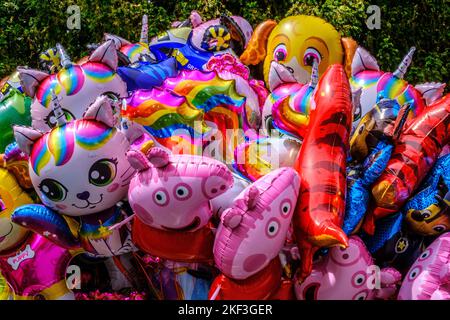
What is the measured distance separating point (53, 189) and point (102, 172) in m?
0.21

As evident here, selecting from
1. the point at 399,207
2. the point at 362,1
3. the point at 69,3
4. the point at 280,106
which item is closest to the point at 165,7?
→ the point at 69,3

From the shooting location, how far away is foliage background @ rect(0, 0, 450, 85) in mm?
5676

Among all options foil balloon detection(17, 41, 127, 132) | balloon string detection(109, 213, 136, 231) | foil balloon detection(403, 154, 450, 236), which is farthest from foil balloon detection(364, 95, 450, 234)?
foil balloon detection(17, 41, 127, 132)

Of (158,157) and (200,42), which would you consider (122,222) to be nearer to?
(158,157)

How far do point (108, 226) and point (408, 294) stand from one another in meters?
1.25

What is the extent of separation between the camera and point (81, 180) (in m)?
2.67

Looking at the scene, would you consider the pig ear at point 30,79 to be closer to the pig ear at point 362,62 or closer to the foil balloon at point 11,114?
the foil balloon at point 11,114

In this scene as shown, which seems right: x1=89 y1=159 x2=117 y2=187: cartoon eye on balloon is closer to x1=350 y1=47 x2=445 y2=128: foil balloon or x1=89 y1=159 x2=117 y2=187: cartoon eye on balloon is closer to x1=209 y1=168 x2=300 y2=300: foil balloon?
x1=209 y1=168 x2=300 y2=300: foil balloon

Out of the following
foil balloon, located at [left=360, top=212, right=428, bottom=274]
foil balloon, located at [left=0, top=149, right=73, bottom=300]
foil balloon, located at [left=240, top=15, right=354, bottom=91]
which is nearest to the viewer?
foil balloon, located at [left=360, top=212, right=428, bottom=274]

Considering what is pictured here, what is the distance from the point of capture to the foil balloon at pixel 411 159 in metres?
2.75

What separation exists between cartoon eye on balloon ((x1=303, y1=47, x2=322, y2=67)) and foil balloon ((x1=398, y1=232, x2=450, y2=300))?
151 centimetres

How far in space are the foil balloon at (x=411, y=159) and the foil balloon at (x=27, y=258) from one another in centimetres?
140
